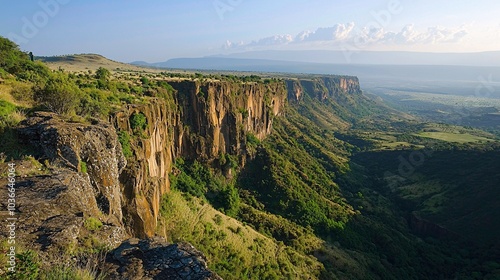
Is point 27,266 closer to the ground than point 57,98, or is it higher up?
closer to the ground

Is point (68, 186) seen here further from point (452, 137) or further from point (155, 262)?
point (452, 137)

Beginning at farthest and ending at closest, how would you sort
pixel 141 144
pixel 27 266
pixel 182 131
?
pixel 182 131
pixel 141 144
pixel 27 266

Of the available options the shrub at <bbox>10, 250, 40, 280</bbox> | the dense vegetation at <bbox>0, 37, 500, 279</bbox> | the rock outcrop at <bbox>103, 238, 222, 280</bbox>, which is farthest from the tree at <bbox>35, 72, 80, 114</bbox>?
the shrub at <bbox>10, 250, 40, 280</bbox>

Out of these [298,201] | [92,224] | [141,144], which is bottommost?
[298,201]

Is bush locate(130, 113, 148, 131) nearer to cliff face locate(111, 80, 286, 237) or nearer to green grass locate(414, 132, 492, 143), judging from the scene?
cliff face locate(111, 80, 286, 237)

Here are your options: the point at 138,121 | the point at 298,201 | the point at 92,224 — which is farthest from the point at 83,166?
the point at 298,201

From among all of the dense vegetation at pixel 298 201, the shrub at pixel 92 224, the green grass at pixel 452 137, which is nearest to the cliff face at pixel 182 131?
the dense vegetation at pixel 298 201

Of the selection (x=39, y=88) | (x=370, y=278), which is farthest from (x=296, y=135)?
(x=39, y=88)
